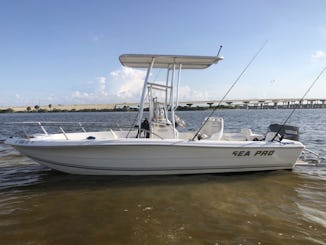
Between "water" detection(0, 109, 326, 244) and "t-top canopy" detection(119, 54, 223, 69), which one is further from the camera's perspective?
"t-top canopy" detection(119, 54, 223, 69)

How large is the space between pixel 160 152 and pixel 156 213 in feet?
6.32

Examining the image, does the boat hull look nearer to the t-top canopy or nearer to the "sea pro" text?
the "sea pro" text

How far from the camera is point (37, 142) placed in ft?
23.1

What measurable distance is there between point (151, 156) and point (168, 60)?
2720 millimetres

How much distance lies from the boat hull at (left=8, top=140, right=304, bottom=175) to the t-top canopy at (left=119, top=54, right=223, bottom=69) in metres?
2.28

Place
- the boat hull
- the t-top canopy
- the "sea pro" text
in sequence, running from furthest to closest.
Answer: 1. the t-top canopy
2. the "sea pro" text
3. the boat hull

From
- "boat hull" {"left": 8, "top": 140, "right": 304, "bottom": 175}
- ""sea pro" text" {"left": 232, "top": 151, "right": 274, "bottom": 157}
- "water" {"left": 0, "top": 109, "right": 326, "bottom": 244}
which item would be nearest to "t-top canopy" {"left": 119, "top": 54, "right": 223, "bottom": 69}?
"boat hull" {"left": 8, "top": 140, "right": 304, "bottom": 175}

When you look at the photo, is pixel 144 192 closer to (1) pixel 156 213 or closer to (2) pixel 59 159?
(1) pixel 156 213

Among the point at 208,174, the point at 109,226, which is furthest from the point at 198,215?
Result: the point at 208,174

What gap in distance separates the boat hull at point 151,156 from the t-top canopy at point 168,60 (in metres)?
2.28

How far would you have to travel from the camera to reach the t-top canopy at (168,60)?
7782 millimetres

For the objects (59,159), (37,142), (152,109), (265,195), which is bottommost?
(265,195)

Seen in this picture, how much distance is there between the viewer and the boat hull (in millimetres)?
7027

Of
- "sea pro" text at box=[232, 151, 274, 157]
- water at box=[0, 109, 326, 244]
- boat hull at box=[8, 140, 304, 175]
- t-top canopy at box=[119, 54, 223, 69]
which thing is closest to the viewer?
water at box=[0, 109, 326, 244]
